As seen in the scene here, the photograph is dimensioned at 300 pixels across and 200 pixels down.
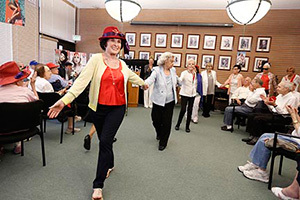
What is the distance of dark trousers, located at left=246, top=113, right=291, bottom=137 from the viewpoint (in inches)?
132

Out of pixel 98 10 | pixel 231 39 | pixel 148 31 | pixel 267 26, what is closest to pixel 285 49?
pixel 267 26

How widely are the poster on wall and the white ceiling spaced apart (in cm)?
264

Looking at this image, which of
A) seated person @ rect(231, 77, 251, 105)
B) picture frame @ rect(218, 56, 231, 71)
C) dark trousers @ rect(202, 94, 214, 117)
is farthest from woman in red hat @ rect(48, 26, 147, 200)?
picture frame @ rect(218, 56, 231, 71)

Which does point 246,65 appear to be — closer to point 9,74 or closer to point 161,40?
point 161,40

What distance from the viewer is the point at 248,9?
3.03 metres

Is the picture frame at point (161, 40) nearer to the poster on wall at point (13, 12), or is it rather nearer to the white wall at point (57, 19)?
the white wall at point (57, 19)

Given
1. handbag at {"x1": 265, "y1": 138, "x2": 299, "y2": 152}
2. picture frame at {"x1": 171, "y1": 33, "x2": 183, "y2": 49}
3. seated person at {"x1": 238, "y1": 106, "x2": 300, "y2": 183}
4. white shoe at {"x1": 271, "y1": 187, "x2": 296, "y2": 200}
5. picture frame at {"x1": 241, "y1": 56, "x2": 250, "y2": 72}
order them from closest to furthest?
white shoe at {"x1": 271, "y1": 187, "x2": 296, "y2": 200} → handbag at {"x1": 265, "y1": 138, "x2": 299, "y2": 152} → seated person at {"x1": 238, "y1": 106, "x2": 300, "y2": 183} → picture frame at {"x1": 241, "y1": 56, "x2": 250, "y2": 72} → picture frame at {"x1": 171, "y1": 33, "x2": 183, "y2": 49}

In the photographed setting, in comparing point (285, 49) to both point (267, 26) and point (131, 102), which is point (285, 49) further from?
point (131, 102)

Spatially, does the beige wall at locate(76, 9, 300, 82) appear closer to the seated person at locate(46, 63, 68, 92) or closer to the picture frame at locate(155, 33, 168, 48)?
the picture frame at locate(155, 33, 168, 48)

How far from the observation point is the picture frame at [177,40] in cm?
746

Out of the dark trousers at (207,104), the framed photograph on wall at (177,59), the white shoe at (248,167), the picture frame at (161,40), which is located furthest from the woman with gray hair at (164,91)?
the picture frame at (161,40)

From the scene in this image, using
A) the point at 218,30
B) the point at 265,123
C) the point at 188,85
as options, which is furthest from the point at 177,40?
the point at 265,123

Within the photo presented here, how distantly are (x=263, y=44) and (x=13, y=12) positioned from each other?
7.69m

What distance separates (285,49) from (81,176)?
759cm
